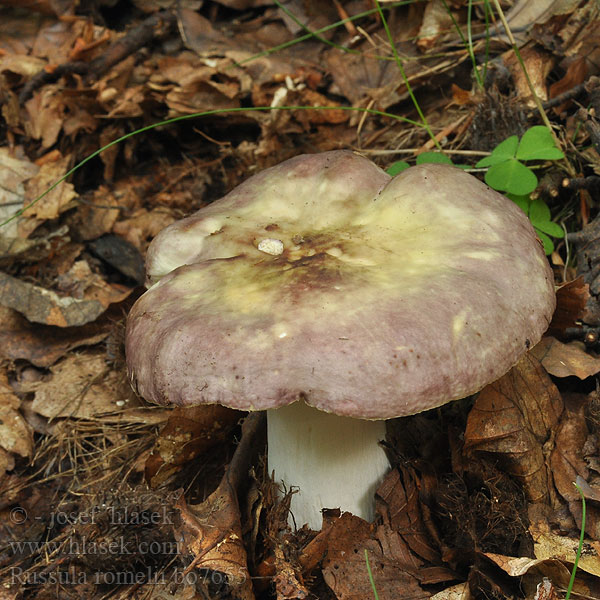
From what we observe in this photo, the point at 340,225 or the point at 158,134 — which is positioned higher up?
the point at 340,225

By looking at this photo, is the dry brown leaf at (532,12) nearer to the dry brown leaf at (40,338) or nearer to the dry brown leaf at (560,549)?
the dry brown leaf at (560,549)

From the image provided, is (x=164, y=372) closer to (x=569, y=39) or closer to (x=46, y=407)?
(x=46, y=407)

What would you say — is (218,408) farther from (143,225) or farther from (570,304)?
(143,225)

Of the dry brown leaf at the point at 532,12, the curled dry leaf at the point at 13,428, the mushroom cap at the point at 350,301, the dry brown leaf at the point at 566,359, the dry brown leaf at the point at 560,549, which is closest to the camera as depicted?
the mushroom cap at the point at 350,301

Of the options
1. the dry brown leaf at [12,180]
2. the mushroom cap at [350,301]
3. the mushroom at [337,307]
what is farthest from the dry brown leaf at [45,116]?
the mushroom cap at [350,301]

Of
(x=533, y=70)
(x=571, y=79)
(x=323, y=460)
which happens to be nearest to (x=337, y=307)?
(x=323, y=460)

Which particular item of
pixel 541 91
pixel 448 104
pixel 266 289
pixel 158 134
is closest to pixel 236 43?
pixel 158 134

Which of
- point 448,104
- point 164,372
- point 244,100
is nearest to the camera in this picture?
point 164,372
